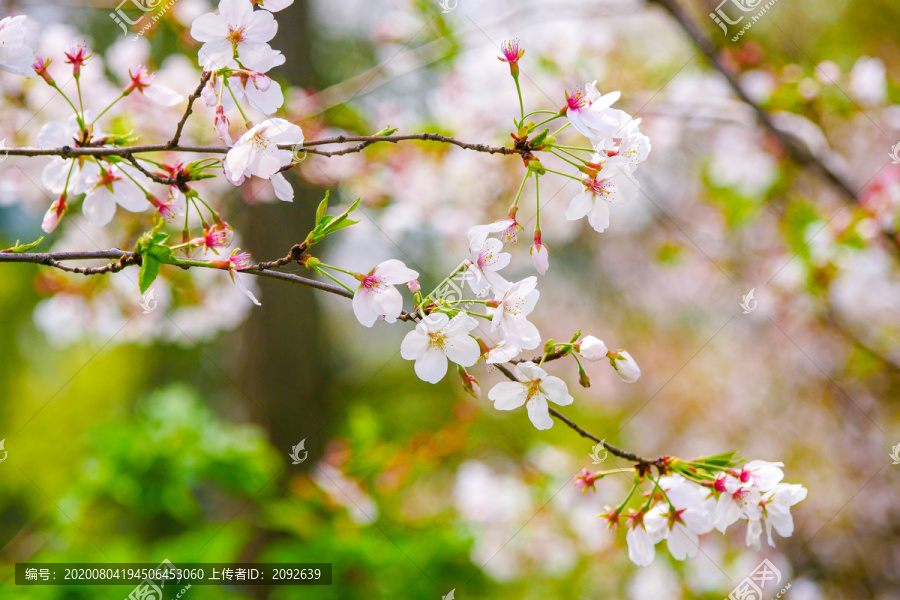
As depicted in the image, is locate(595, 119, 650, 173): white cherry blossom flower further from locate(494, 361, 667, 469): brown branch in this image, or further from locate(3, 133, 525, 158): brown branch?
locate(494, 361, 667, 469): brown branch

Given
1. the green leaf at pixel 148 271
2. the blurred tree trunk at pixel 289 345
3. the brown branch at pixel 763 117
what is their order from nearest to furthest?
the green leaf at pixel 148 271
the brown branch at pixel 763 117
the blurred tree trunk at pixel 289 345

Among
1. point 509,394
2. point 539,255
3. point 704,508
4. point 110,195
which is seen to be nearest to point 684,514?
point 704,508

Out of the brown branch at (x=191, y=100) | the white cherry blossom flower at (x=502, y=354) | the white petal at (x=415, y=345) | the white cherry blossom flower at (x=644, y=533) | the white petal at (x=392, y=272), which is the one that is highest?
the brown branch at (x=191, y=100)

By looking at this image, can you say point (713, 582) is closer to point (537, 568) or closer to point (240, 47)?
point (537, 568)

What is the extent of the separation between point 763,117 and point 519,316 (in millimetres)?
1485

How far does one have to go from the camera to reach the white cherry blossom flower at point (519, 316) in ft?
2.25

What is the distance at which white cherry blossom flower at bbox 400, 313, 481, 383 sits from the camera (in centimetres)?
66

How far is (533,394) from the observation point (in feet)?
2.40

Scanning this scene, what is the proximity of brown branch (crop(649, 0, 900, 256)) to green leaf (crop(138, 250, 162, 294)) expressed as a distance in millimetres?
1532

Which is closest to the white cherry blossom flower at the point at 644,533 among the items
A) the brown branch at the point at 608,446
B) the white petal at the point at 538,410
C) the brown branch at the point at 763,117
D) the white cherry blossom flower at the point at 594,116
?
the brown branch at the point at 608,446

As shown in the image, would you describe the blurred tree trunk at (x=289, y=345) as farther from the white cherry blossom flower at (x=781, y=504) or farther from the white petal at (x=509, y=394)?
the white cherry blossom flower at (x=781, y=504)

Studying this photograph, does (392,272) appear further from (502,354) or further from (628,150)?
(628,150)

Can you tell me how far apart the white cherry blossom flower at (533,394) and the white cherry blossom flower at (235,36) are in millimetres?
499

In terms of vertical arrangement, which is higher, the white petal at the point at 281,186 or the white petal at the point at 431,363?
the white petal at the point at 281,186
